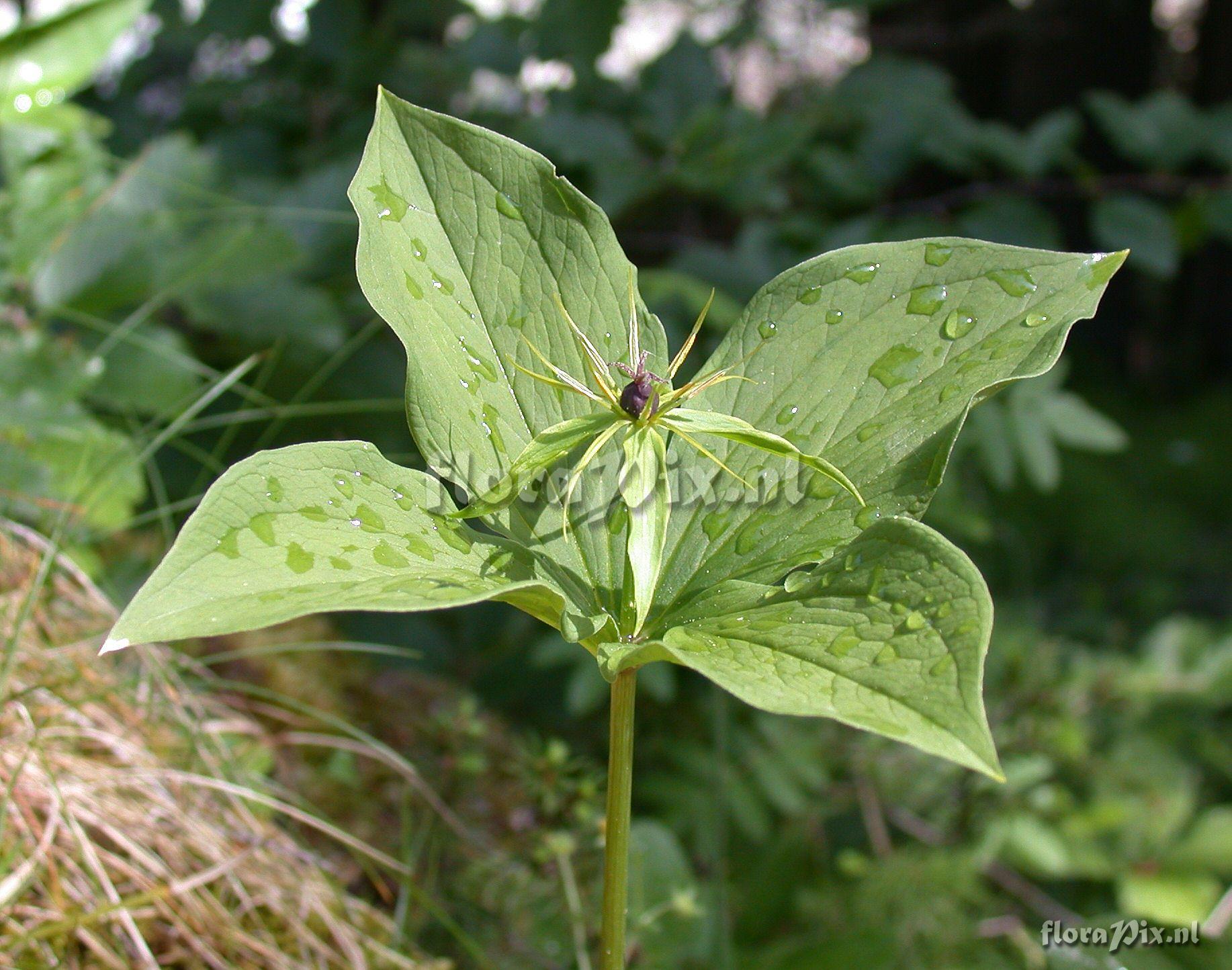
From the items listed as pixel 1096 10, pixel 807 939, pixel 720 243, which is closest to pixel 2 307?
pixel 807 939

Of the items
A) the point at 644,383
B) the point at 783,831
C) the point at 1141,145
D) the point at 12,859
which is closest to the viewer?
the point at 644,383

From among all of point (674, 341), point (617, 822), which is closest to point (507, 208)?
point (617, 822)

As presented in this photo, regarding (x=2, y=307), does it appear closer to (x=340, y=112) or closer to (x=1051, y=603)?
(x=340, y=112)

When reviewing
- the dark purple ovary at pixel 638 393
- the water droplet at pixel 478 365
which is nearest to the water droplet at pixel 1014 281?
the dark purple ovary at pixel 638 393

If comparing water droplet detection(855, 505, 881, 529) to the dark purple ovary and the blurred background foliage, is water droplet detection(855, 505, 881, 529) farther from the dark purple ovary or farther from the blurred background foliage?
the blurred background foliage

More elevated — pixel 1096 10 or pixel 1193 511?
pixel 1096 10

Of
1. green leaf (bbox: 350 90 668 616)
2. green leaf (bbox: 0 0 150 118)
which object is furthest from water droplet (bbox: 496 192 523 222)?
green leaf (bbox: 0 0 150 118)

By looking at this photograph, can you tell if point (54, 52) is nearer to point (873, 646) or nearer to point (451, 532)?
point (451, 532)
